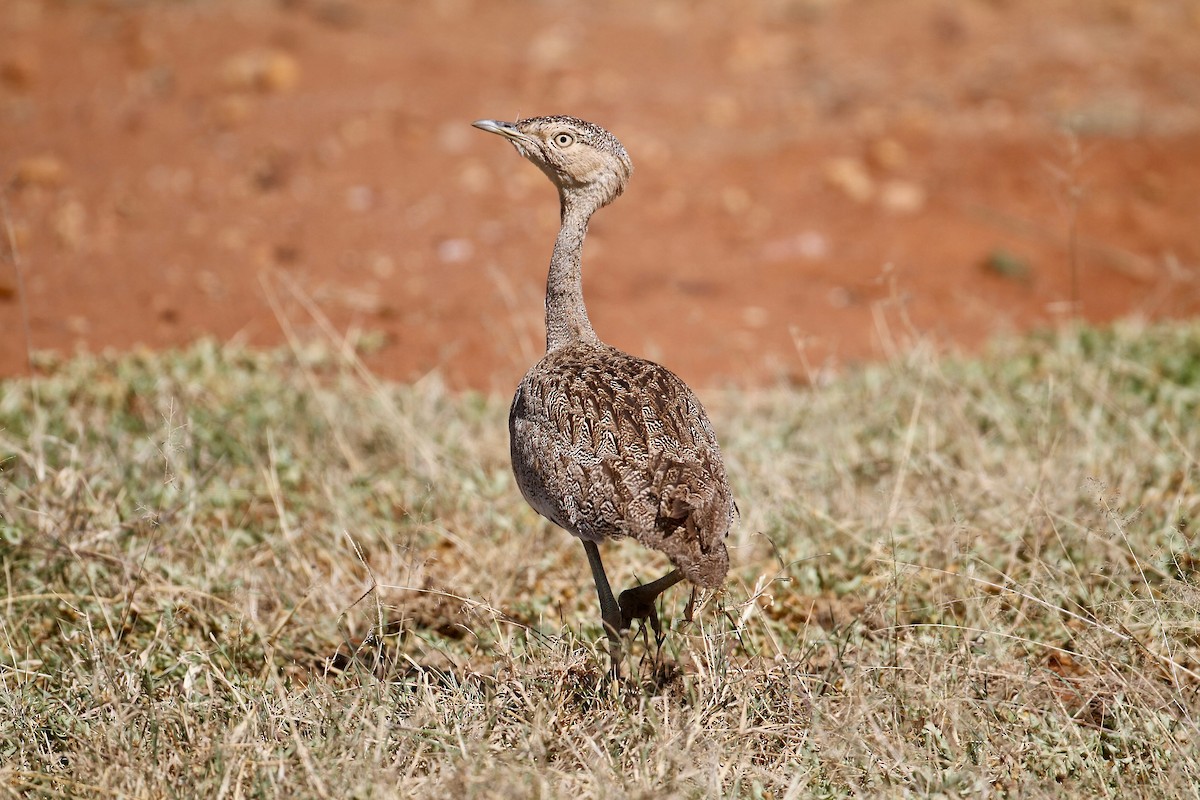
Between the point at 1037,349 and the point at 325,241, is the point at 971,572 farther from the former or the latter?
the point at 325,241

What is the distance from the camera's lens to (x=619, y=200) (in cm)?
859

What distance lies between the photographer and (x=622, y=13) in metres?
12.8

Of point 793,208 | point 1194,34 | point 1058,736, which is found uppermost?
point 1194,34

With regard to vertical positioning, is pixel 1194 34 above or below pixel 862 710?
above

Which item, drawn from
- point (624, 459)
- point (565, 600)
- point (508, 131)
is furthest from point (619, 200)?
point (624, 459)

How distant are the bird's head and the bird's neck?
110 mm

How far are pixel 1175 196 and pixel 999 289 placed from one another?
2.19 metres

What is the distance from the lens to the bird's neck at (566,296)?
3775 millimetres

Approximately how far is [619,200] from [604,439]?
5678mm

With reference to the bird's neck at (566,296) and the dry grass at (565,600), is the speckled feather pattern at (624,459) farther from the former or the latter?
the dry grass at (565,600)

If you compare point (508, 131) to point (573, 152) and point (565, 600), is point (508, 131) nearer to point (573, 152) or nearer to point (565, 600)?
point (573, 152)

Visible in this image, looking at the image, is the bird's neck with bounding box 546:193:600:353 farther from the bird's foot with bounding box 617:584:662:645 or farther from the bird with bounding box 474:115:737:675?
the bird's foot with bounding box 617:584:662:645

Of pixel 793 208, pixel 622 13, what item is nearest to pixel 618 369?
pixel 793 208

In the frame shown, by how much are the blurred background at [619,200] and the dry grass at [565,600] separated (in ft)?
2.09
